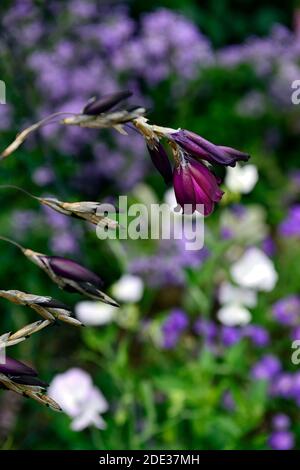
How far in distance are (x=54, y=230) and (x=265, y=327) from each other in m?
0.70

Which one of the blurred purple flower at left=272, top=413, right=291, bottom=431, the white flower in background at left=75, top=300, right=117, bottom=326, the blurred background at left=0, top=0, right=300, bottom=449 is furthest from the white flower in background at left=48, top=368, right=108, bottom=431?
the blurred purple flower at left=272, top=413, right=291, bottom=431

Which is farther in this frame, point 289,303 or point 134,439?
point 289,303

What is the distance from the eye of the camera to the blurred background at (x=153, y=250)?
6.16 feet

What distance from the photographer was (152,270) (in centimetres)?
245

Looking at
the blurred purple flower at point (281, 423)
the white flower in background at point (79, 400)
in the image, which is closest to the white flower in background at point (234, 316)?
the blurred purple flower at point (281, 423)

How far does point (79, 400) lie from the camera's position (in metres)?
1.72

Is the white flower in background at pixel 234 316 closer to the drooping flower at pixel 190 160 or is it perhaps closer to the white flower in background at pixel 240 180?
the white flower in background at pixel 240 180

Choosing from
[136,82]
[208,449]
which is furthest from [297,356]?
[136,82]

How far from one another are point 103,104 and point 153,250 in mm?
1790

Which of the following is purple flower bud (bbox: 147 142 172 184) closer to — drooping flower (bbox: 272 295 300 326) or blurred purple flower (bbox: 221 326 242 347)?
blurred purple flower (bbox: 221 326 242 347)

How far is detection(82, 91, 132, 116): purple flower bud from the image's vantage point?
0.82m

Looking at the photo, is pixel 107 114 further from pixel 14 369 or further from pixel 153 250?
pixel 153 250
